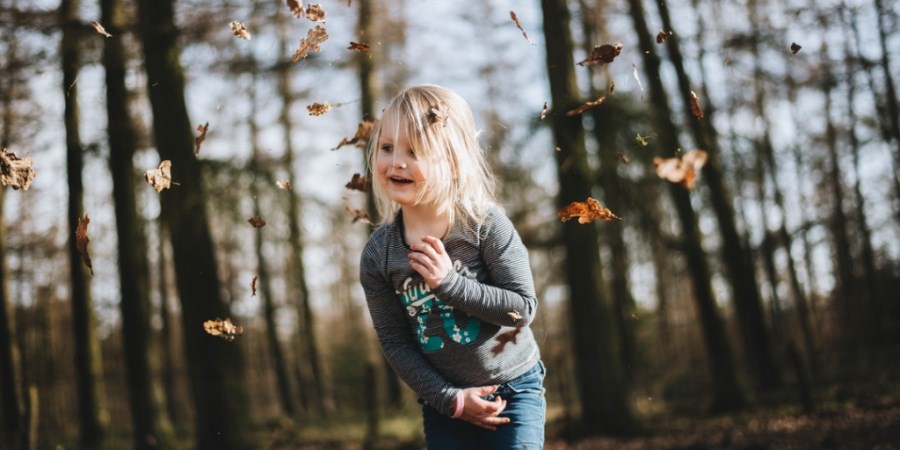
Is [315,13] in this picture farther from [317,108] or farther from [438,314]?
[438,314]

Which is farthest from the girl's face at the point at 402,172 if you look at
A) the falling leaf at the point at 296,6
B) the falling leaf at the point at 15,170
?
the falling leaf at the point at 15,170

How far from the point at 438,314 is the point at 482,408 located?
320 mm

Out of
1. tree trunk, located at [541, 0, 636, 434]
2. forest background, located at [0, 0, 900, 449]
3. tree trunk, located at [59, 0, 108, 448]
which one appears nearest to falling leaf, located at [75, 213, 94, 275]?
forest background, located at [0, 0, 900, 449]

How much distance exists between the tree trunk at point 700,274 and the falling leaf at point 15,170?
25.1 ft

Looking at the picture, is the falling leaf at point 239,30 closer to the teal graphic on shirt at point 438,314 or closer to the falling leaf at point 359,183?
the falling leaf at point 359,183

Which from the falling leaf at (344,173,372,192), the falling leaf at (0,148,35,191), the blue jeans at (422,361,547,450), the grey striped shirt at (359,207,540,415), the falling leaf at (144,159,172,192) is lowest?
the blue jeans at (422,361,547,450)

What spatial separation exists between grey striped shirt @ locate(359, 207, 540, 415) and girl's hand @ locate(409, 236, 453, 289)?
70 millimetres

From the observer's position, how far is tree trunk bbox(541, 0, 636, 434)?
24.5 ft

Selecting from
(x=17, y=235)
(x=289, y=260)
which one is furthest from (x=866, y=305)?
(x=17, y=235)

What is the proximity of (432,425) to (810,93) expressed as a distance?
567 inches

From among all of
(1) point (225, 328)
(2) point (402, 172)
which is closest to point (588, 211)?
(2) point (402, 172)

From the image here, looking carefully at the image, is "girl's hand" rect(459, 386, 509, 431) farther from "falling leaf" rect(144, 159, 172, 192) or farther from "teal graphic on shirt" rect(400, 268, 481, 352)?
"falling leaf" rect(144, 159, 172, 192)

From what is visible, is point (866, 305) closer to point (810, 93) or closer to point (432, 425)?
point (810, 93)

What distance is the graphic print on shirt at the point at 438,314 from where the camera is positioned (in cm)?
219
